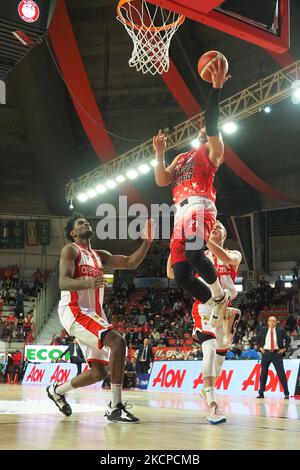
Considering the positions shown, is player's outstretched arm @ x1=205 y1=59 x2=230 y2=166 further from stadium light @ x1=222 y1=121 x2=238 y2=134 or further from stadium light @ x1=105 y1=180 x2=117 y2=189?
stadium light @ x1=105 y1=180 x2=117 y2=189

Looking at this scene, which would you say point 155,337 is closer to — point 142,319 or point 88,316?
point 142,319

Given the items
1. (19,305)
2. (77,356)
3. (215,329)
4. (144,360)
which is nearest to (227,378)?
(144,360)

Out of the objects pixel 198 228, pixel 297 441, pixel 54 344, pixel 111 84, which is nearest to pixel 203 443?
pixel 297 441

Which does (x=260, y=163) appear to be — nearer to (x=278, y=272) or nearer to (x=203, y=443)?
(x=278, y=272)

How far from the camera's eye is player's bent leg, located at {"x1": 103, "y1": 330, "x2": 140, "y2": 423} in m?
5.10

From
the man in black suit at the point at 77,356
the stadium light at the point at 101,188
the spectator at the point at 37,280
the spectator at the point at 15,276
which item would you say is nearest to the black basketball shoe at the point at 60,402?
the man in black suit at the point at 77,356

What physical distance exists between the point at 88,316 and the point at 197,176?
168 centimetres

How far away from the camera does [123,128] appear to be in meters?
27.4

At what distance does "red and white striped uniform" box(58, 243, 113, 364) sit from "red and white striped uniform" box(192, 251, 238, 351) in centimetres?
110

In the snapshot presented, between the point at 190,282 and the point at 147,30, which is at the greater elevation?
the point at 147,30

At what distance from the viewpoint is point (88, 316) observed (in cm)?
541

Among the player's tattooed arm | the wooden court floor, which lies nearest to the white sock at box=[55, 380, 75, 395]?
the wooden court floor

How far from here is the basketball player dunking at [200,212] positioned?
16.7ft

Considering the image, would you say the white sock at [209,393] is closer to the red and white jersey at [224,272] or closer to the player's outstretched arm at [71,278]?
the player's outstretched arm at [71,278]
